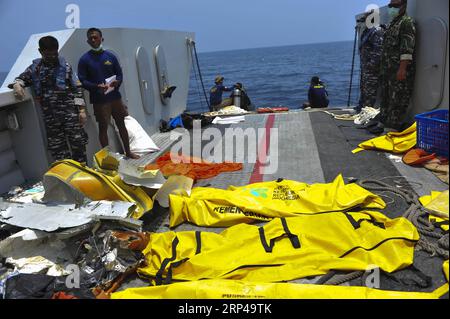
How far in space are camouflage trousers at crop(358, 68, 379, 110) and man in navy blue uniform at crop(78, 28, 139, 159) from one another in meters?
4.46

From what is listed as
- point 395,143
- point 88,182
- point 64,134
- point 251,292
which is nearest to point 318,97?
point 395,143

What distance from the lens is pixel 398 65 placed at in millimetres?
5555

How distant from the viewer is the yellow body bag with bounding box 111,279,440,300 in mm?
2168

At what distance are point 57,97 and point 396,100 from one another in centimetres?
467

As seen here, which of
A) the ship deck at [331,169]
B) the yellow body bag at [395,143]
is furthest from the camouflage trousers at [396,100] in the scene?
the yellow body bag at [395,143]

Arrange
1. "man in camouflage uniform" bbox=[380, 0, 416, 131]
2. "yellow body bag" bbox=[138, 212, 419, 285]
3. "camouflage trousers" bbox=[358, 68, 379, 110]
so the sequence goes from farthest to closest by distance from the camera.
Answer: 1. "camouflage trousers" bbox=[358, 68, 379, 110]
2. "man in camouflage uniform" bbox=[380, 0, 416, 131]
3. "yellow body bag" bbox=[138, 212, 419, 285]

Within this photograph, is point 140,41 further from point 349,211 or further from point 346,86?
point 346,86

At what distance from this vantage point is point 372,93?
6.93 m

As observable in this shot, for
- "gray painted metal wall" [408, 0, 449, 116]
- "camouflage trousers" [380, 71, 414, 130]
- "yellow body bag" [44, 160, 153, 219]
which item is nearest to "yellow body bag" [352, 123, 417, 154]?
"gray painted metal wall" [408, 0, 449, 116]

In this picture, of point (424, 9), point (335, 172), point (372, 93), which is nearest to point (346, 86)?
point (372, 93)

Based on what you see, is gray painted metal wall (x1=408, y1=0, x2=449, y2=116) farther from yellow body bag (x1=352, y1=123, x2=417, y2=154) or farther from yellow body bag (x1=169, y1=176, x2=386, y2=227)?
yellow body bag (x1=169, y1=176, x2=386, y2=227)
